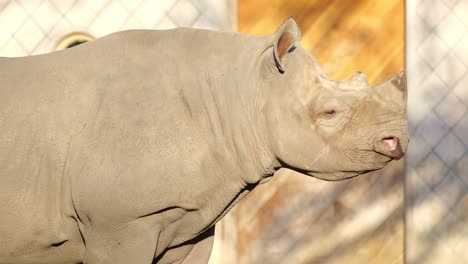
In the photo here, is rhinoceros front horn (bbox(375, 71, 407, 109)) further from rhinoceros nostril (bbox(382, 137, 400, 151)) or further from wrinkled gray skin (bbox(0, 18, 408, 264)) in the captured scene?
rhinoceros nostril (bbox(382, 137, 400, 151))

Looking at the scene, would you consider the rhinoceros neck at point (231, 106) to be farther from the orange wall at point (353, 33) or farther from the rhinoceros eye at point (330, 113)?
the orange wall at point (353, 33)

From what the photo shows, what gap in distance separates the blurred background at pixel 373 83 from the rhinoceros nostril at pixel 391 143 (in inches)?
109

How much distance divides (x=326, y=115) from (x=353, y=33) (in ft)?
9.14

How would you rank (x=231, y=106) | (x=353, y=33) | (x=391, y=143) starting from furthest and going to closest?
1. (x=353, y=33)
2. (x=231, y=106)
3. (x=391, y=143)

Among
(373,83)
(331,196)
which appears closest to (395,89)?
(373,83)

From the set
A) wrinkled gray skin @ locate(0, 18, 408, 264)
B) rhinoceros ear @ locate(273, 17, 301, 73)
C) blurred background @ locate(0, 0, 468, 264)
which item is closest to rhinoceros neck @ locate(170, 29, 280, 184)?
wrinkled gray skin @ locate(0, 18, 408, 264)

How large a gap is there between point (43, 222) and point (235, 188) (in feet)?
2.68

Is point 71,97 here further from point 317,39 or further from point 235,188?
point 317,39

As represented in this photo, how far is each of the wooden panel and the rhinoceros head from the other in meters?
2.61

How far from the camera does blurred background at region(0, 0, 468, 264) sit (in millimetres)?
7223

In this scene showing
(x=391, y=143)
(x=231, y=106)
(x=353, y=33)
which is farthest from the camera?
(x=353, y=33)

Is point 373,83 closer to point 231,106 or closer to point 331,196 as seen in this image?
point 331,196

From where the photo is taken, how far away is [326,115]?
459cm

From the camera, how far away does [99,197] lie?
4.54 meters
